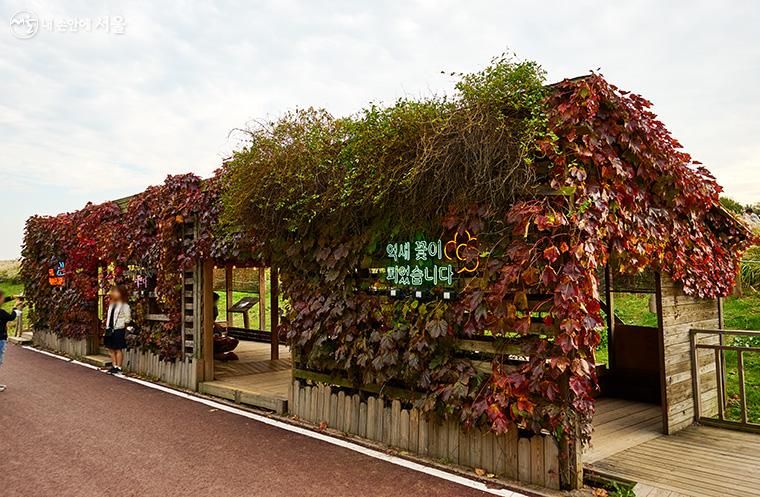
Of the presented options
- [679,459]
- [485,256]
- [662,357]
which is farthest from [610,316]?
[485,256]

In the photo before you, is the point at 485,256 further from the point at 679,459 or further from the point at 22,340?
the point at 22,340

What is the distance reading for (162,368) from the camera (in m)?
9.13

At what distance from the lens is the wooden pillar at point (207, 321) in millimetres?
8484

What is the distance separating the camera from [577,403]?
160 inches

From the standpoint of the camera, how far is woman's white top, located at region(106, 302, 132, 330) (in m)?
9.80

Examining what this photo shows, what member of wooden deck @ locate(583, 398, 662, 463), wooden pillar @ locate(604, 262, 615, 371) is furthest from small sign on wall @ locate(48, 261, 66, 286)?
wooden deck @ locate(583, 398, 662, 463)

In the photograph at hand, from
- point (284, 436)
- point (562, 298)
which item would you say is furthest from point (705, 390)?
point (284, 436)

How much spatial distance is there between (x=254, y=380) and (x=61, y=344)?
7.14 meters

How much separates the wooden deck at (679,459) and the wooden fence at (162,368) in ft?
20.4

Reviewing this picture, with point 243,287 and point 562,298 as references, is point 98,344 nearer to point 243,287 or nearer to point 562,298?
point 243,287

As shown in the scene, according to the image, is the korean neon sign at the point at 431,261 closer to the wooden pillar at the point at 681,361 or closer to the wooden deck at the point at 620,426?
the wooden deck at the point at 620,426

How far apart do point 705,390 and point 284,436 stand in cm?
522

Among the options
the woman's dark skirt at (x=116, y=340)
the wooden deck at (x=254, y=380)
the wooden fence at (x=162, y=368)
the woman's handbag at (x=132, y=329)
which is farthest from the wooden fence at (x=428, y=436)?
the woman's dark skirt at (x=116, y=340)

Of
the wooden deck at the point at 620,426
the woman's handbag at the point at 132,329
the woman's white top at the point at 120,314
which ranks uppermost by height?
the woman's white top at the point at 120,314
